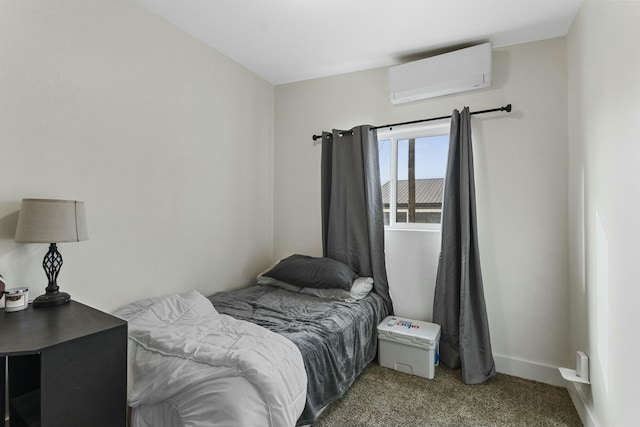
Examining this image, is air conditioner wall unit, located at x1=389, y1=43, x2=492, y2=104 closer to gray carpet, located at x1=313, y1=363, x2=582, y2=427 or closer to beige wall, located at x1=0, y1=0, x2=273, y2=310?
beige wall, located at x1=0, y1=0, x2=273, y2=310

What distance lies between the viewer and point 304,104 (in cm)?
338

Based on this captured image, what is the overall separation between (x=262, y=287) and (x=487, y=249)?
6.31 ft

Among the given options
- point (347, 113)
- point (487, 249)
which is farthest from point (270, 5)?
point (487, 249)

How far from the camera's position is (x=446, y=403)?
Answer: 2.10m

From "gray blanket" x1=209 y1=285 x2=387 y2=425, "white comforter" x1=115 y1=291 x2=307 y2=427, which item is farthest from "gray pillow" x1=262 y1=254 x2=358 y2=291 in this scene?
"white comforter" x1=115 y1=291 x2=307 y2=427

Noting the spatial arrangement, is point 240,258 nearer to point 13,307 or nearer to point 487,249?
point 13,307

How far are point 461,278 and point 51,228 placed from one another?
2549 mm

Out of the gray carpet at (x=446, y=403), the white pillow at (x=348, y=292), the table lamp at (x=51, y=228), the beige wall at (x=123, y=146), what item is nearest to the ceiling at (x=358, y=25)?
the beige wall at (x=123, y=146)

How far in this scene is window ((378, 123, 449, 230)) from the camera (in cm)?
285

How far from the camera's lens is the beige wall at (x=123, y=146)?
162 centimetres

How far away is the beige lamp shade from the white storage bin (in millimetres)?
2141

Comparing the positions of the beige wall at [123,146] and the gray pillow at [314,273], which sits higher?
the beige wall at [123,146]

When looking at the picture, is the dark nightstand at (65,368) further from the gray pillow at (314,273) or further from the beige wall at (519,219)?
the beige wall at (519,219)

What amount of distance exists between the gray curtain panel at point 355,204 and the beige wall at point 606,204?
140 centimetres
